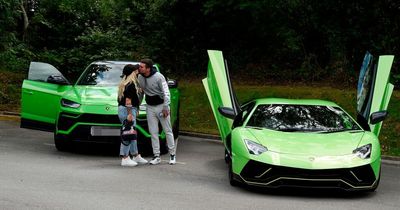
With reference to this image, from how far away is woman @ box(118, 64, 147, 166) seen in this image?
9.47 meters

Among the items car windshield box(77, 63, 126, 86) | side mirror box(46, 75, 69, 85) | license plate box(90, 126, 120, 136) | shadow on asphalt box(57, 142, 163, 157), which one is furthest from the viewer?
car windshield box(77, 63, 126, 86)

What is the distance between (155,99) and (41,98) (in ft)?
9.42

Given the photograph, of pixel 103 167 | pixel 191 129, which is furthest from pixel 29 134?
pixel 103 167

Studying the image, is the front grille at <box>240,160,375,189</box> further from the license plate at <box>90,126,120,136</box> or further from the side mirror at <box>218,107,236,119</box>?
the license plate at <box>90,126,120,136</box>

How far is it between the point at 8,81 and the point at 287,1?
427 inches

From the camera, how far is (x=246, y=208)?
262 inches

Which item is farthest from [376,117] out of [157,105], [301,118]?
[157,105]

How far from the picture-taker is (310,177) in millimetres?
7180

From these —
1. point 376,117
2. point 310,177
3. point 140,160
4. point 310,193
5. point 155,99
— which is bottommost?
point 140,160

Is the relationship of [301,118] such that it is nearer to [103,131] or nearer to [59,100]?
[103,131]

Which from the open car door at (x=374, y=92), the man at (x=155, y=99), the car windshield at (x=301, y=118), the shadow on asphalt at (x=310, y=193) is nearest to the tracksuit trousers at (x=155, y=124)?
the man at (x=155, y=99)

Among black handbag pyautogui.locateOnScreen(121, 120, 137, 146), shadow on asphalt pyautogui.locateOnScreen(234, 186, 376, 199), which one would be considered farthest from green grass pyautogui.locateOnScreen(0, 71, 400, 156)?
shadow on asphalt pyautogui.locateOnScreen(234, 186, 376, 199)

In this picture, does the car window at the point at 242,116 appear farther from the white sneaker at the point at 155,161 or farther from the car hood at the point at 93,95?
the car hood at the point at 93,95

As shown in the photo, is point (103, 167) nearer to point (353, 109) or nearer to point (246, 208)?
point (246, 208)
